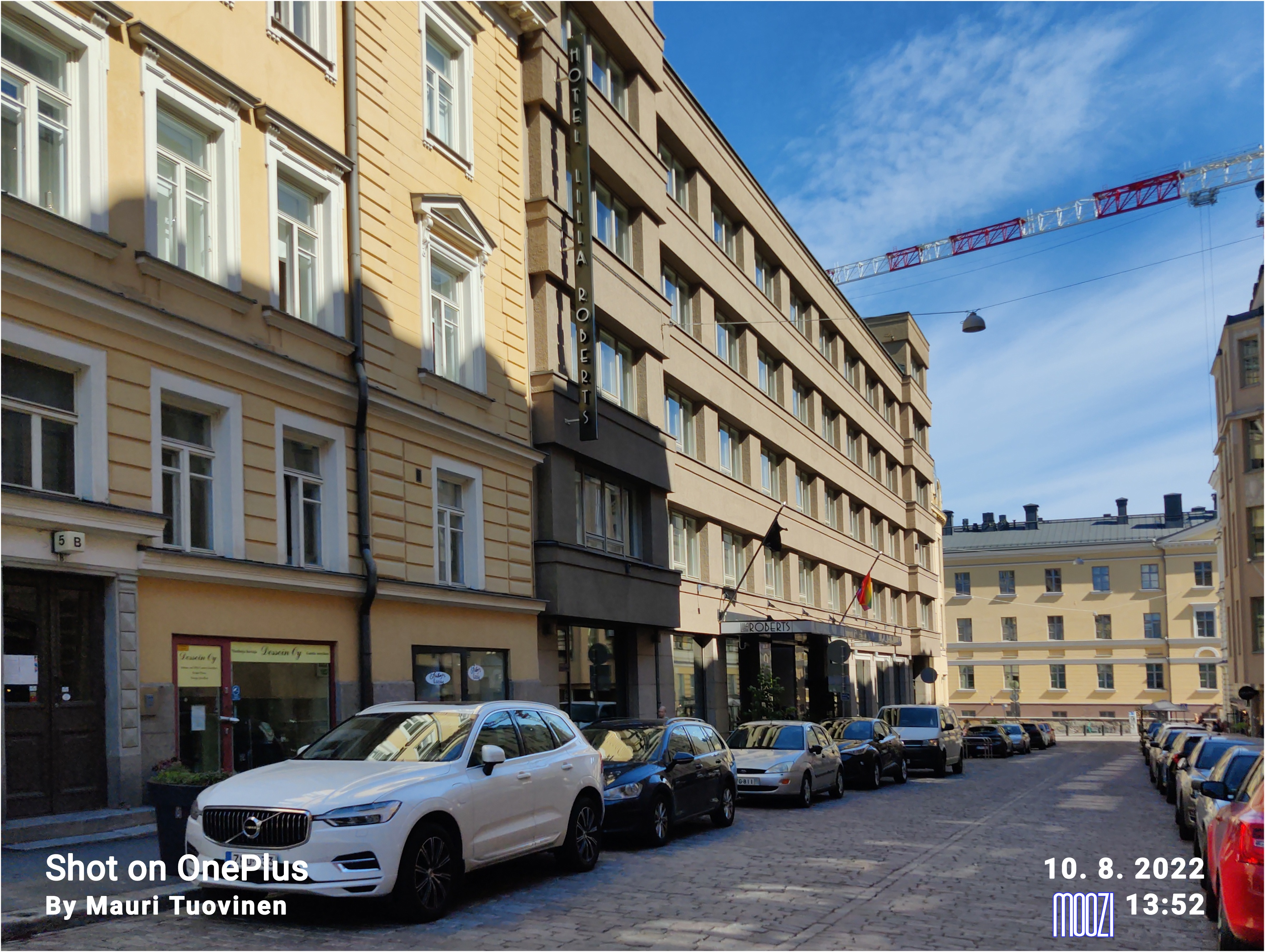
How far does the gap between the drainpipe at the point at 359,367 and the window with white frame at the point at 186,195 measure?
2.89 meters

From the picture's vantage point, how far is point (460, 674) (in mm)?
20938

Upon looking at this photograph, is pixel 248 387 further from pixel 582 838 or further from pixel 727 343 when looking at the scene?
pixel 727 343

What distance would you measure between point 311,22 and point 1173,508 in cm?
8667

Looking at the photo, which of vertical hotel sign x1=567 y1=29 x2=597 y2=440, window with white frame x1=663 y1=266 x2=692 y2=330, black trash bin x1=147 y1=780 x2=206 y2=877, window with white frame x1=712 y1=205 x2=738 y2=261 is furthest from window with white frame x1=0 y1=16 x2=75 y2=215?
window with white frame x1=712 y1=205 x2=738 y2=261

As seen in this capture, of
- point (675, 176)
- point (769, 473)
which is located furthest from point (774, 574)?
point (675, 176)

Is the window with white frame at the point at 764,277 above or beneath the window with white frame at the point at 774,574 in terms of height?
above

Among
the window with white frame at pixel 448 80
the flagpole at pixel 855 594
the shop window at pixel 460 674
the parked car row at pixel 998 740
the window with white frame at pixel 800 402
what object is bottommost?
the parked car row at pixel 998 740

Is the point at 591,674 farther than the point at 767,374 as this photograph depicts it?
No

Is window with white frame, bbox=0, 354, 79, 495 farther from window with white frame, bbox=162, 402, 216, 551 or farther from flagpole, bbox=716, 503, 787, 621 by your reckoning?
flagpole, bbox=716, 503, 787, 621

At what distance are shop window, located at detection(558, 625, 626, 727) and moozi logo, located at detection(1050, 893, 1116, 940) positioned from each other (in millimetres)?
13584

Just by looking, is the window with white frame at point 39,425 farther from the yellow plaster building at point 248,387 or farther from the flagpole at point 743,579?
the flagpole at point 743,579

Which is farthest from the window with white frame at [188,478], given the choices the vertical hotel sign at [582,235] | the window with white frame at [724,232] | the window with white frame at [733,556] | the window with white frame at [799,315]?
the window with white frame at [799,315]

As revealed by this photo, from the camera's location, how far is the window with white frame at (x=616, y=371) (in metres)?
27.4

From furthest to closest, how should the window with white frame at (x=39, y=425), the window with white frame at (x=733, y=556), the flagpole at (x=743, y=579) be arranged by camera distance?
the window with white frame at (x=733, y=556) → the flagpole at (x=743, y=579) → the window with white frame at (x=39, y=425)
